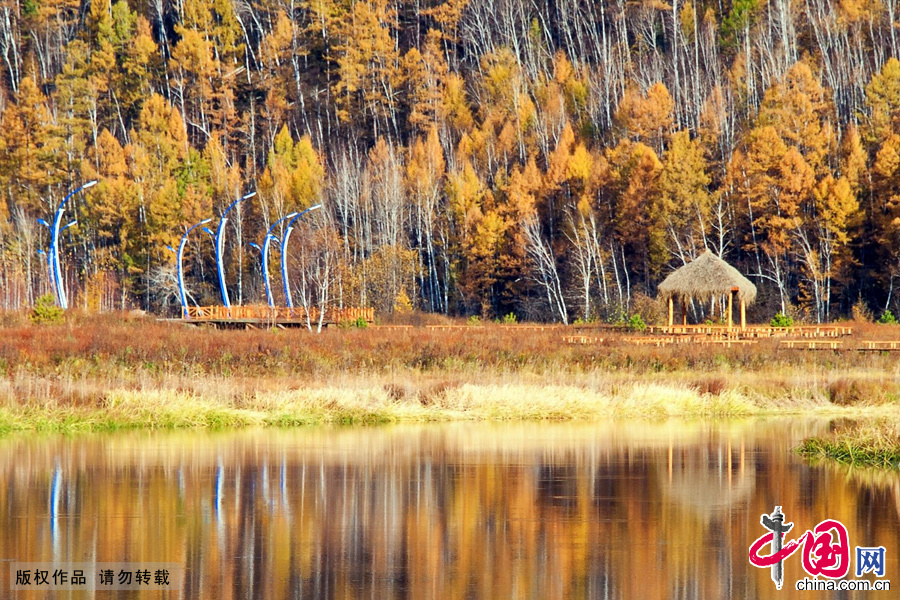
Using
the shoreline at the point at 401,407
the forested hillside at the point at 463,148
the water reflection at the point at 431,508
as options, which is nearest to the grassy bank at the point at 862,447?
the water reflection at the point at 431,508

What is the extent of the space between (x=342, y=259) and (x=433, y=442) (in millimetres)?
45481

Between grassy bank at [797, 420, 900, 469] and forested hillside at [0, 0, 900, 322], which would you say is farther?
forested hillside at [0, 0, 900, 322]

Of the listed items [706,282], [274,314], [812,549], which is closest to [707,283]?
[706,282]

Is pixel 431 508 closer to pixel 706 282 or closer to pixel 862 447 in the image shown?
pixel 862 447

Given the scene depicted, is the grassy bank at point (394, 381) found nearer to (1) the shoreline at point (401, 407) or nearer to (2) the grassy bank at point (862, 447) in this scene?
(1) the shoreline at point (401, 407)

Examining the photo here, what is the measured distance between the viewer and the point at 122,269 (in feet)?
250

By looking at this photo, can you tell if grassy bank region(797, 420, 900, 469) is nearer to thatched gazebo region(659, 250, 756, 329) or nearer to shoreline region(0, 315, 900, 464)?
shoreline region(0, 315, 900, 464)

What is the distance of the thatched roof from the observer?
44312 mm

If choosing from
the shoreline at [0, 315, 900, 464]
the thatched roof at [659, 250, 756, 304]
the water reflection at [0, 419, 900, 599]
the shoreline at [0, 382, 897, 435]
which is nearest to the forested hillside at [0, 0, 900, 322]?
the thatched roof at [659, 250, 756, 304]

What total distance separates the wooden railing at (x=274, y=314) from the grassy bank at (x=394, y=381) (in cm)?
1611

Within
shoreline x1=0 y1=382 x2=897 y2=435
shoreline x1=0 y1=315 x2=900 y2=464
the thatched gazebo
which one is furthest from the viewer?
the thatched gazebo

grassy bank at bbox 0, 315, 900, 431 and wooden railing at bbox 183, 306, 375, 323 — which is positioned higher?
wooden railing at bbox 183, 306, 375, 323

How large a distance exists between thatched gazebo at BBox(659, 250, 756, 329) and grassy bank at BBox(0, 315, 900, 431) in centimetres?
771

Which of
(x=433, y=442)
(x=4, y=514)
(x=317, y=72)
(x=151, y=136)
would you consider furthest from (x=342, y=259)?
(x=4, y=514)
